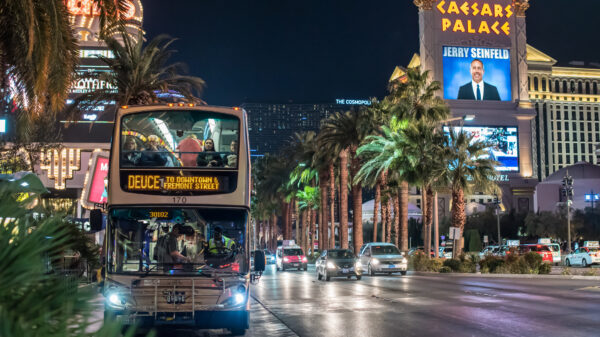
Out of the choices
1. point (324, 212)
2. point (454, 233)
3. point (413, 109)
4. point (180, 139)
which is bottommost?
point (454, 233)

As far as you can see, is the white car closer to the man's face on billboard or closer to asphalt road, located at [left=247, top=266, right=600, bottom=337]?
asphalt road, located at [left=247, top=266, right=600, bottom=337]

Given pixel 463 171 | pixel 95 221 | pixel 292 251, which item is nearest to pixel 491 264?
pixel 463 171

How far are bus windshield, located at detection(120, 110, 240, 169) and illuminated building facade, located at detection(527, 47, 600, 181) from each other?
152195 millimetres

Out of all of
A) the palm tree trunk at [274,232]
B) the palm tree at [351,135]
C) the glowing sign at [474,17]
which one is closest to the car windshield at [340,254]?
the palm tree at [351,135]

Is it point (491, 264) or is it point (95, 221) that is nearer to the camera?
point (95, 221)

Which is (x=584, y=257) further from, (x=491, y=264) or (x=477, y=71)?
(x=477, y=71)

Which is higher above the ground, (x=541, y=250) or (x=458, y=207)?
(x=458, y=207)

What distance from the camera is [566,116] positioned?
538ft

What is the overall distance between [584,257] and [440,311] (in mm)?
33196

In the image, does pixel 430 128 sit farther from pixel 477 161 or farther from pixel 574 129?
pixel 574 129

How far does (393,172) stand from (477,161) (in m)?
7.94

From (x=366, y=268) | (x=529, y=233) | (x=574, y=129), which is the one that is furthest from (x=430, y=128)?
(x=574, y=129)

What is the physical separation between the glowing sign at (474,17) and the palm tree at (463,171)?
224 ft

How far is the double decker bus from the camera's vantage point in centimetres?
1187
